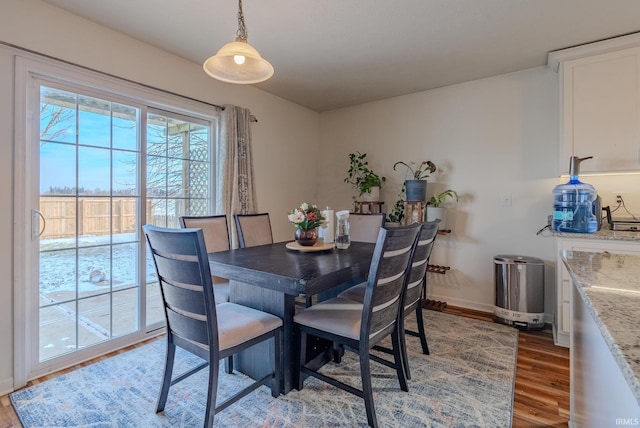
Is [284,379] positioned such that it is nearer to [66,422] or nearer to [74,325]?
[66,422]

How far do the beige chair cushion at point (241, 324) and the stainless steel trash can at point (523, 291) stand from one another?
7.49 feet

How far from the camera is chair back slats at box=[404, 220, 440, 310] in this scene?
1.98 meters

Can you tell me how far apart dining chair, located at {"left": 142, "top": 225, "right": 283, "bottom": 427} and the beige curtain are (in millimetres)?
1581

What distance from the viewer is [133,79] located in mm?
2545

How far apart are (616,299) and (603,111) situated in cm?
253

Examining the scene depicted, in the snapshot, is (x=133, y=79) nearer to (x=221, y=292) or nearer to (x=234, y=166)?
(x=234, y=166)

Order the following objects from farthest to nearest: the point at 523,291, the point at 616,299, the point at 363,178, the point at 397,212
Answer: the point at 363,178 < the point at 397,212 < the point at 523,291 < the point at 616,299

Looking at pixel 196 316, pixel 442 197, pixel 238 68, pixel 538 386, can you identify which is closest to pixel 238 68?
pixel 238 68

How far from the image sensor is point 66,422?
1.66m

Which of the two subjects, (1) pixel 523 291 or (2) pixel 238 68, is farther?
(1) pixel 523 291

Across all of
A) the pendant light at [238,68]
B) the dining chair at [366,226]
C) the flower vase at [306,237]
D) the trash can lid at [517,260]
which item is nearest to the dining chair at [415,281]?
the flower vase at [306,237]

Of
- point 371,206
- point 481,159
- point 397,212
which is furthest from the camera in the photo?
point 371,206

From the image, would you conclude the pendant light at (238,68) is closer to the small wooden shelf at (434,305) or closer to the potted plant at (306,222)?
the potted plant at (306,222)

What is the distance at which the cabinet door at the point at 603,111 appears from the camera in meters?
2.47
